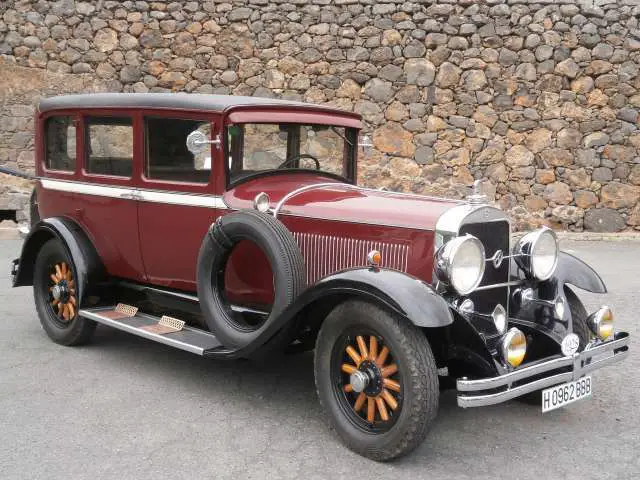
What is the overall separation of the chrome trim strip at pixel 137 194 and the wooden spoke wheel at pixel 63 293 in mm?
560

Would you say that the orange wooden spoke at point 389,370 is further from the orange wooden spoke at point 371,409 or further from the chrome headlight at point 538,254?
the chrome headlight at point 538,254

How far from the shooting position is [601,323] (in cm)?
380

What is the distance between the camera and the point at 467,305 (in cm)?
357

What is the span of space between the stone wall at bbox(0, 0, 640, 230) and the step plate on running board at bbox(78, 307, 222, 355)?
6468 millimetres

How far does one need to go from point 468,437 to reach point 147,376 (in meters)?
2.01

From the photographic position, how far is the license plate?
11.1 feet

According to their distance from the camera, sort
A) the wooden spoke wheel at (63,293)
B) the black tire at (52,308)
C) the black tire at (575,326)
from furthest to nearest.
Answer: the wooden spoke wheel at (63,293) → the black tire at (52,308) → the black tire at (575,326)

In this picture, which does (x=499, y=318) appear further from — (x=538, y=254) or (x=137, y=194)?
(x=137, y=194)

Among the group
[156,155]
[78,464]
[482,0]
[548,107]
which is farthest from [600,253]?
[78,464]

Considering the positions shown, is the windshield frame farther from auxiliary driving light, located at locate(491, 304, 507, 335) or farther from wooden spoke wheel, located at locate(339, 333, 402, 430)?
auxiliary driving light, located at locate(491, 304, 507, 335)

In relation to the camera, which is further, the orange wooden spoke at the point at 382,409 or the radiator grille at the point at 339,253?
the radiator grille at the point at 339,253

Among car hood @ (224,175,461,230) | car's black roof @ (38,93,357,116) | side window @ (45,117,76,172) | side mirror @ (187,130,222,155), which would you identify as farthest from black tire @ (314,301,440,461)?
side window @ (45,117,76,172)

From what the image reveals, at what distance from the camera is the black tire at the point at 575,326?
3973 mm

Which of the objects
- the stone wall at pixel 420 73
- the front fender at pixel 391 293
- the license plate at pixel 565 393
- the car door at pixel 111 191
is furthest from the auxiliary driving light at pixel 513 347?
the stone wall at pixel 420 73
